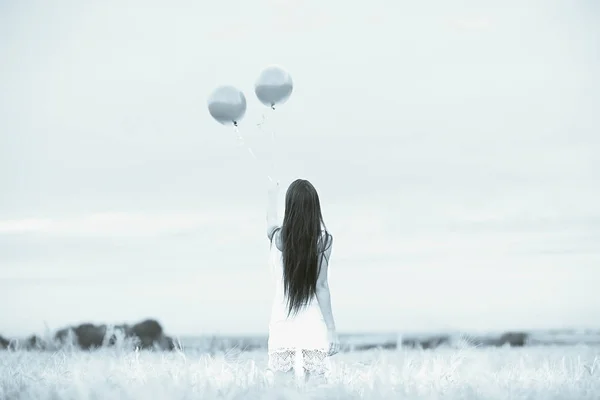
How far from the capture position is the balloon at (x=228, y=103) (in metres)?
7.91

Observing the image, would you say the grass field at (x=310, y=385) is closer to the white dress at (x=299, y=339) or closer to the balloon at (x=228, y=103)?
the white dress at (x=299, y=339)

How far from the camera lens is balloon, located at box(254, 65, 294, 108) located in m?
8.01

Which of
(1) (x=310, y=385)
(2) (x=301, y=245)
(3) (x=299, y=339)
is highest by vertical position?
(2) (x=301, y=245)

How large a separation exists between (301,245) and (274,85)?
2.23 meters

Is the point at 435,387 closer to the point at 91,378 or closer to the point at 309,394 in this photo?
the point at 309,394

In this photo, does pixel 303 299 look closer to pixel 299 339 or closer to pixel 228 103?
pixel 299 339

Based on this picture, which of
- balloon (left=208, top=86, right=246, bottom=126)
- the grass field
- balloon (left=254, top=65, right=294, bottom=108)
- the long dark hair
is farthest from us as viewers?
balloon (left=254, top=65, right=294, bottom=108)

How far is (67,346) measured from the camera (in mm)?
7625

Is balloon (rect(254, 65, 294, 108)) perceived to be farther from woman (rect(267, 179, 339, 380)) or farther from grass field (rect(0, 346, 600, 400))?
grass field (rect(0, 346, 600, 400))

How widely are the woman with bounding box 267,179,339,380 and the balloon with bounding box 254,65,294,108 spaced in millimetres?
1985

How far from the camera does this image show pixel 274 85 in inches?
315

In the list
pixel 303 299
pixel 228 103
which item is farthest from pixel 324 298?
pixel 228 103

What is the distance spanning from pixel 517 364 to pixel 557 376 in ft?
1.59

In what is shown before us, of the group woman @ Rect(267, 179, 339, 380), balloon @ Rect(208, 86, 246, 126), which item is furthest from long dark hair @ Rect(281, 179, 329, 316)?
balloon @ Rect(208, 86, 246, 126)
